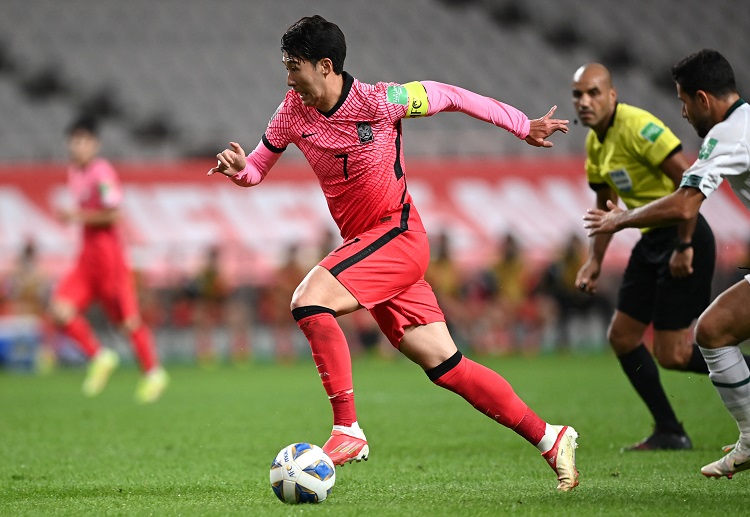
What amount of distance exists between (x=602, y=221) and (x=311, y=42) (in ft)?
5.31

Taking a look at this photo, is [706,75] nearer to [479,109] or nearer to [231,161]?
[479,109]

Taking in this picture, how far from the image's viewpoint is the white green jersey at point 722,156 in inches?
194

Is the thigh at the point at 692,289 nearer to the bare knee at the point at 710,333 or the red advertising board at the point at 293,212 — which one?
the bare knee at the point at 710,333

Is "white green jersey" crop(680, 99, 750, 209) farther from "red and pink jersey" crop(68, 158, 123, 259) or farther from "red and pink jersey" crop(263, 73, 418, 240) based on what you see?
"red and pink jersey" crop(68, 158, 123, 259)

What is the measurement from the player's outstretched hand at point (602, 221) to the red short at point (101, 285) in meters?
7.20

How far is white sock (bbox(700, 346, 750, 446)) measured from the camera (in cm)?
518

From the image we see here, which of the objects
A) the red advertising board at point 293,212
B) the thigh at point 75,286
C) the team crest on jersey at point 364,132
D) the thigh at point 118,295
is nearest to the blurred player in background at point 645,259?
the team crest on jersey at point 364,132

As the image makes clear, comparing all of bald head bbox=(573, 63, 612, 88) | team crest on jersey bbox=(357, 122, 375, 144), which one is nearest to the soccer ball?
team crest on jersey bbox=(357, 122, 375, 144)

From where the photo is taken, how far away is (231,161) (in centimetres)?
524

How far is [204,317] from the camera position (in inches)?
751

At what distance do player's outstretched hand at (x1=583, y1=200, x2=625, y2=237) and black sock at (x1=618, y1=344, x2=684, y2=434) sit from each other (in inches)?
84.9

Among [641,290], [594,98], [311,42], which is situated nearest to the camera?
[311,42]

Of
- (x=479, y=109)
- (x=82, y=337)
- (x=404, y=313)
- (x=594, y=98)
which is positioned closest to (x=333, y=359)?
(x=404, y=313)

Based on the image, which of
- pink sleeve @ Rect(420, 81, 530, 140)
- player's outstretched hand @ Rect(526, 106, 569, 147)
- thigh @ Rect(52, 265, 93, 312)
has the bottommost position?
thigh @ Rect(52, 265, 93, 312)
